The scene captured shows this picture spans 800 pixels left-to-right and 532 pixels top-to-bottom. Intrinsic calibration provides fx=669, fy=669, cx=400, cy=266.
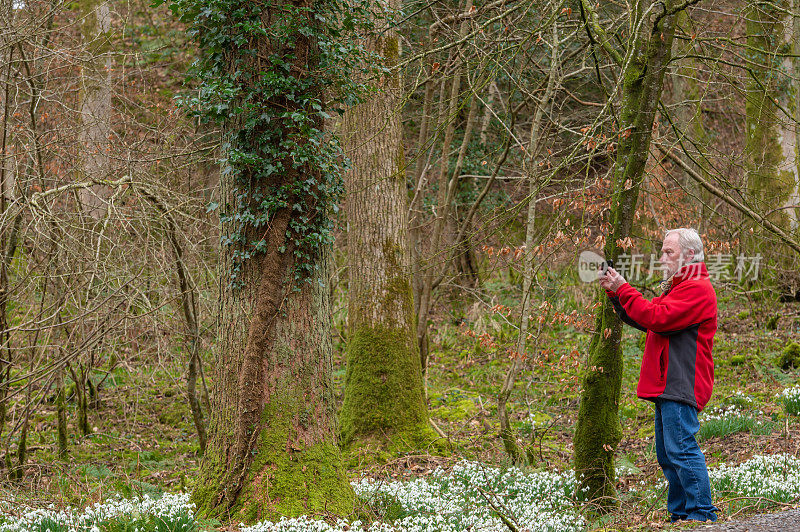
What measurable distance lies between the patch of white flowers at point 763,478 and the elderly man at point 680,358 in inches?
34.5

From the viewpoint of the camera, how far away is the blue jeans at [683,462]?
4.66m

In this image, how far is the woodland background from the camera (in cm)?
522

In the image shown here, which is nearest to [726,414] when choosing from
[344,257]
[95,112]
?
[344,257]

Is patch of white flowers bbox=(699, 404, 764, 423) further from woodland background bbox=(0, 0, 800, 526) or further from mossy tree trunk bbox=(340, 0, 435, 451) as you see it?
mossy tree trunk bbox=(340, 0, 435, 451)

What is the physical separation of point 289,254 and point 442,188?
5.80 m

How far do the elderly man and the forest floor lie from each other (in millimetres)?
343

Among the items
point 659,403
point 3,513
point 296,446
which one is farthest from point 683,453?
point 3,513

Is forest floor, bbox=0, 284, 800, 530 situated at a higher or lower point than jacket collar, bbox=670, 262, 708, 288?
lower

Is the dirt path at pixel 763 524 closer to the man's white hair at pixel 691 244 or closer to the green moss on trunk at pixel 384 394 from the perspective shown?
the man's white hair at pixel 691 244

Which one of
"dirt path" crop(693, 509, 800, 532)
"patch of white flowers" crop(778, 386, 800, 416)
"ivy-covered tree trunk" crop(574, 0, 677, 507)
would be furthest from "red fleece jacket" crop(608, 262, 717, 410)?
"patch of white flowers" crop(778, 386, 800, 416)

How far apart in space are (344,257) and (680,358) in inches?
349

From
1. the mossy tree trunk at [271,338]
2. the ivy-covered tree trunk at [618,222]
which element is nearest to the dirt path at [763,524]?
the ivy-covered tree trunk at [618,222]

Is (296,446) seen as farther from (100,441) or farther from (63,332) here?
(100,441)

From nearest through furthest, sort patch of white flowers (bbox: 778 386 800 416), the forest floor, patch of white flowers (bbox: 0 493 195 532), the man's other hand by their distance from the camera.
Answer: patch of white flowers (bbox: 0 493 195 532) < the man's other hand < the forest floor < patch of white flowers (bbox: 778 386 800 416)
